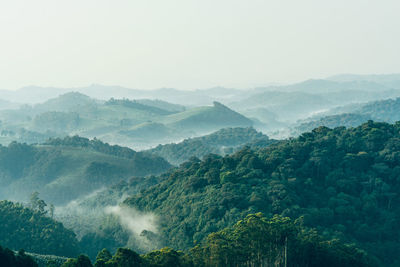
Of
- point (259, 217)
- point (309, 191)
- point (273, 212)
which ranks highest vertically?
point (259, 217)

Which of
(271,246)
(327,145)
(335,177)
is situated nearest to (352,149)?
(327,145)

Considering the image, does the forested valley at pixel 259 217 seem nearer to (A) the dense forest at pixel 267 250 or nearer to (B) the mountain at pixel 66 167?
(A) the dense forest at pixel 267 250

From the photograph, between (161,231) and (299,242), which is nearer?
(299,242)

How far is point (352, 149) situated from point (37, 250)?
44.8 m

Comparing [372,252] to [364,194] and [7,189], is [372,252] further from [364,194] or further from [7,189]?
[7,189]

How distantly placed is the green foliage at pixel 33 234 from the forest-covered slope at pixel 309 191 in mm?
13056

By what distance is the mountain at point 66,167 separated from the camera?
156 metres

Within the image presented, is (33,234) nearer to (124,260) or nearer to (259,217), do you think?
(259,217)

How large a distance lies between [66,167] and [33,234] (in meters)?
91.0

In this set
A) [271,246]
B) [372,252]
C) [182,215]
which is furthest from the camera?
[182,215]

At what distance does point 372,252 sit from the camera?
60656 mm

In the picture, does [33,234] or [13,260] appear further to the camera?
[33,234]

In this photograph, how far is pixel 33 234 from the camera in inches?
3118

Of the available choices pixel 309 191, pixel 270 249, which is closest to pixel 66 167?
pixel 309 191
